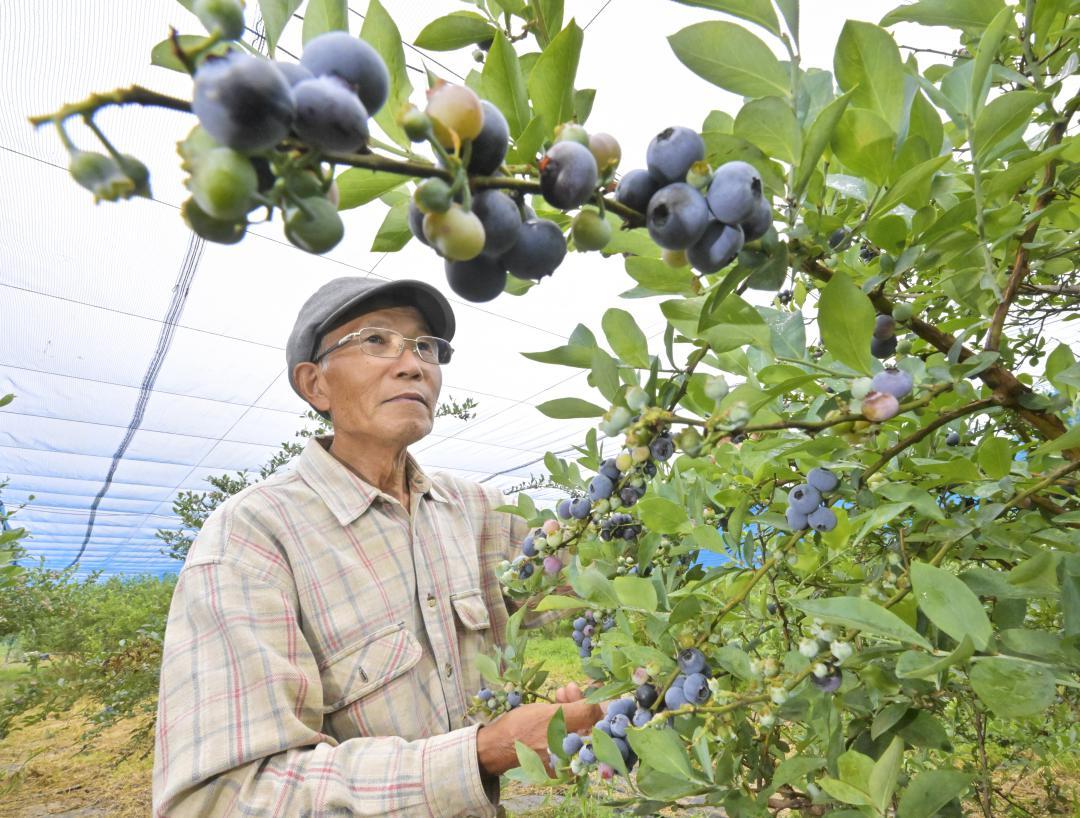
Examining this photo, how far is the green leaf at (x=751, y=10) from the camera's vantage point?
466 mm

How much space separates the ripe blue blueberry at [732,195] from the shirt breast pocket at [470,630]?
4.64 feet

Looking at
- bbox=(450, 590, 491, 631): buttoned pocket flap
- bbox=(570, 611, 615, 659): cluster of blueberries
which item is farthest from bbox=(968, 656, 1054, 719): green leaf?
bbox=(450, 590, 491, 631): buttoned pocket flap

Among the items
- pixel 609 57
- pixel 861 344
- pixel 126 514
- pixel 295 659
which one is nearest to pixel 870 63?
pixel 861 344

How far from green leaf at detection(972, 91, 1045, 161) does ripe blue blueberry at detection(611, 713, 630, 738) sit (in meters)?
0.66

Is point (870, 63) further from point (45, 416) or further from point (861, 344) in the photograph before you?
point (45, 416)

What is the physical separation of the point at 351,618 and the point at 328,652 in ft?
0.27

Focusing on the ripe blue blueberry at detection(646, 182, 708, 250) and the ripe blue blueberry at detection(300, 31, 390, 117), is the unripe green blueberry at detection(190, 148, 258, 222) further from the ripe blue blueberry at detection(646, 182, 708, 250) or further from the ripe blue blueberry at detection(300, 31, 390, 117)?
the ripe blue blueberry at detection(646, 182, 708, 250)

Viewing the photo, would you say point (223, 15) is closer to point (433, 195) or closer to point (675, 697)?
point (433, 195)

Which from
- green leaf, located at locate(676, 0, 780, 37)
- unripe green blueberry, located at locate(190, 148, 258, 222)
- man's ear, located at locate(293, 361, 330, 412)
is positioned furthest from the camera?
man's ear, located at locate(293, 361, 330, 412)

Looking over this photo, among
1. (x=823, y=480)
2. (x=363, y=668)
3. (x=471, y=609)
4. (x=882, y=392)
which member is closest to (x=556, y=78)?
(x=882, y=392)

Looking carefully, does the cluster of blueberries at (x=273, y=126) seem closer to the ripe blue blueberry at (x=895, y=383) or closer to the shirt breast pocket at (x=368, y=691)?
the ripe blue blueberry at (x=895, y=383)

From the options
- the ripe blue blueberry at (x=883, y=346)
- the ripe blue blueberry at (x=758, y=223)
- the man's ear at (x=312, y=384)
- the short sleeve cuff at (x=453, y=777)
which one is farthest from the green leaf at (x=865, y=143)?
the man's ear at (x=312, y=384)

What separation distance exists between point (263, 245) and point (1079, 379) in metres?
5.45

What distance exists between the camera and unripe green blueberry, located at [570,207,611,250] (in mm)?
393
